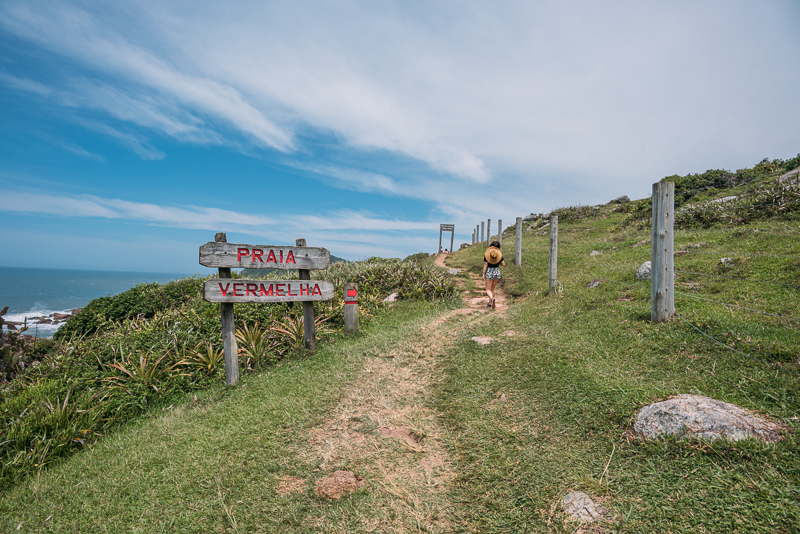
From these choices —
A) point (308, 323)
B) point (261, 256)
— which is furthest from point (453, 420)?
point (261, 256)

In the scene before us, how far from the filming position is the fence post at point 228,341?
229 inches

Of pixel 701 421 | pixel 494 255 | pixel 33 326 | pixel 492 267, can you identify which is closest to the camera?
pixel 701 421

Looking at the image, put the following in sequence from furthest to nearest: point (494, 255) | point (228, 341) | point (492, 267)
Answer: point (492, 267), point (494, 255), point (228, 341)

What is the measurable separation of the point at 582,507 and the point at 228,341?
17.2 feet

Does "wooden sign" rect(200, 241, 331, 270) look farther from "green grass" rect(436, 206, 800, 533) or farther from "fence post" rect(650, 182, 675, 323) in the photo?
"fence post" rect(650, 182, 675, 323)

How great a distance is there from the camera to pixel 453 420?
4.09m

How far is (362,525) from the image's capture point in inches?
109

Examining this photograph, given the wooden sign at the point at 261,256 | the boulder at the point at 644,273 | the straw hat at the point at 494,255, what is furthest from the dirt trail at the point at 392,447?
the boulder at the point at 644,273

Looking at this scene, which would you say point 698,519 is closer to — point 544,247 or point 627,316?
point 627,316

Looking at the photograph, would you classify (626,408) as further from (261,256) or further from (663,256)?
(261,256)

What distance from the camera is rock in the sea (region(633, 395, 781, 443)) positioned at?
9.27 ft

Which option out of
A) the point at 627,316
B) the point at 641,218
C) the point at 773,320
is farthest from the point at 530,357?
the point at 641,218

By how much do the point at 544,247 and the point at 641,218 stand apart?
6.78m

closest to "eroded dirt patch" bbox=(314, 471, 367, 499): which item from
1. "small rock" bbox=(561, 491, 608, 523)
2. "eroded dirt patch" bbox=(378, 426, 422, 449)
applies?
"eroded dirt patch" bbox=(378, 426, 422, 449)
